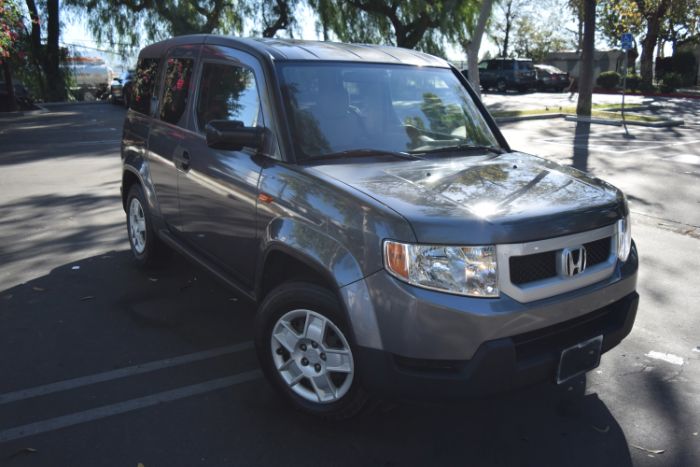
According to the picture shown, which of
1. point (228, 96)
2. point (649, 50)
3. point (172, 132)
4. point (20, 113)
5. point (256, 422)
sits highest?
point (649, 50)

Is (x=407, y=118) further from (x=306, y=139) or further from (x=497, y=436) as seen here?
(x=497, y=436)

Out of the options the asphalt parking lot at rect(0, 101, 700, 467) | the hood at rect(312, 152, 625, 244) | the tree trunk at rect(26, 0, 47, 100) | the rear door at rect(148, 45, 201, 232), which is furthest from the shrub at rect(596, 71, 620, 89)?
the hood at rect(312, 152, 625, 244)

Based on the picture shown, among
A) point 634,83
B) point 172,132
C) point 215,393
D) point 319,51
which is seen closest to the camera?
point 215,393

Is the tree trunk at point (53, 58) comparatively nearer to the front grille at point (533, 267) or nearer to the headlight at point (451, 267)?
the headlight at point (451, 267)

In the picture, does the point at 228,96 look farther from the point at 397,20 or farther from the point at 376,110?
the point at 397,20

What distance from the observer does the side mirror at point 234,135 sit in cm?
352

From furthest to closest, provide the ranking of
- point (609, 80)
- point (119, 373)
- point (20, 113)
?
point (609, 80)
point (20, 113)
point (119, 373)

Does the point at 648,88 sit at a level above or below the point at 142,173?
above

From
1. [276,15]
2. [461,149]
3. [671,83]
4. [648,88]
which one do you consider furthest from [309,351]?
[671,83]

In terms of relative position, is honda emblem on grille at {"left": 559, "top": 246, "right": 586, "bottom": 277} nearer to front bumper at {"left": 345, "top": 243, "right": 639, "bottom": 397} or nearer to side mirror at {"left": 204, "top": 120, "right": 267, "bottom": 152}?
front bumper at {"left": 345, "top": 243, "right": 639, "bottom": 397}

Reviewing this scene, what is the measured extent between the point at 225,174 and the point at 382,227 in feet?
4.92

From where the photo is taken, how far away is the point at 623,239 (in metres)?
3.41

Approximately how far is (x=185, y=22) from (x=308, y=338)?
2898cm

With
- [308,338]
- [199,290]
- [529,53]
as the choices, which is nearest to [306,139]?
[308,338]
